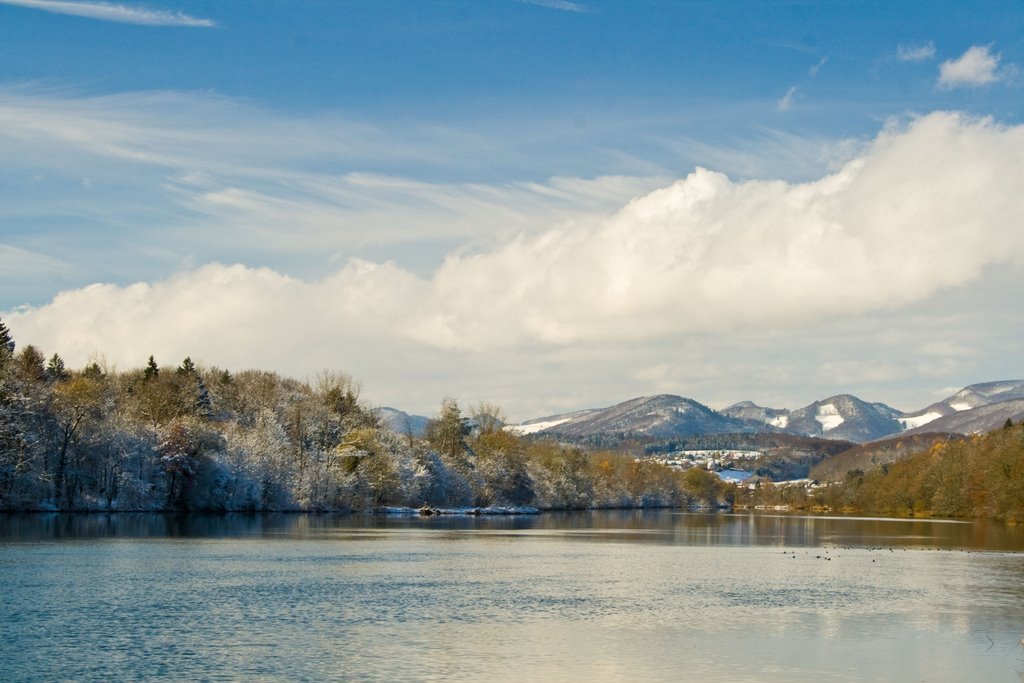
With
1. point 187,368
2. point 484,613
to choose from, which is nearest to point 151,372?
point 187,368

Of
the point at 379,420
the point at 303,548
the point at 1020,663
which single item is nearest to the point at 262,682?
the point at 1020,663

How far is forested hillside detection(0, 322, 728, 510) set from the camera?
10850 centimetres

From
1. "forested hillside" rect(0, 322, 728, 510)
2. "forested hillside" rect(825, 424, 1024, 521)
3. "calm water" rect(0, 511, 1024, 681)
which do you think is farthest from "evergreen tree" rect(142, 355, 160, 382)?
"forested hillside" rect(825, 424, 1024, 521)

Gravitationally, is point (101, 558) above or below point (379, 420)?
below

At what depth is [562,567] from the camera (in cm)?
6238

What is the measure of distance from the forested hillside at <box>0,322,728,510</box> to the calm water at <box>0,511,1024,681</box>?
3510 cm

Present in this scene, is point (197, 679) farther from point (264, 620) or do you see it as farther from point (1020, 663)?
point (1020, 663)

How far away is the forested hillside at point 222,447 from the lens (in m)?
108

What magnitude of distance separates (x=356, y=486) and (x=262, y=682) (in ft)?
401

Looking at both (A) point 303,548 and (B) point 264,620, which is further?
(A) point 303,548

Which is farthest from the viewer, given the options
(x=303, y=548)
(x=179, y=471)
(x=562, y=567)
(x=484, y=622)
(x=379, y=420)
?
(x=379, y=420)

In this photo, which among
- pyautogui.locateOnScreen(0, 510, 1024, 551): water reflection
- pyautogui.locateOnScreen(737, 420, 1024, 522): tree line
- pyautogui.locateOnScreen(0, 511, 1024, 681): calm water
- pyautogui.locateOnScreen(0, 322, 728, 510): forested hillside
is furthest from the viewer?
pyautogui.locateOnScreen(737, 420, 1024, 522): tree line

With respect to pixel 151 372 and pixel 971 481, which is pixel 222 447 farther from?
pixel 971 481

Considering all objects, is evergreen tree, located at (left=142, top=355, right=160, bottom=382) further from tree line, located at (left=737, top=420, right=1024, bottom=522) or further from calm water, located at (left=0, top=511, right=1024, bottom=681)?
tree line, located at (left=737, top=420, right=1024, bottom=522)
